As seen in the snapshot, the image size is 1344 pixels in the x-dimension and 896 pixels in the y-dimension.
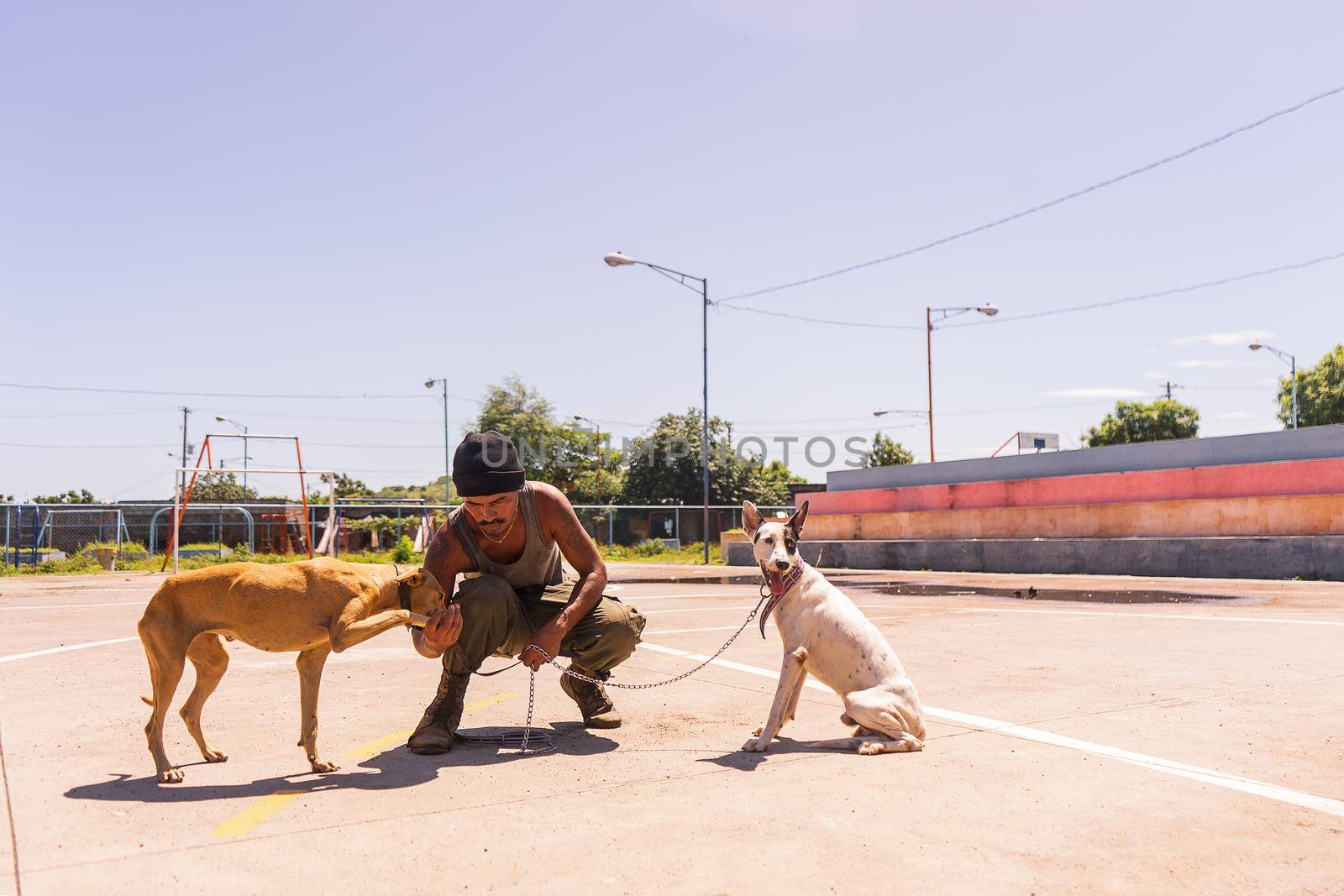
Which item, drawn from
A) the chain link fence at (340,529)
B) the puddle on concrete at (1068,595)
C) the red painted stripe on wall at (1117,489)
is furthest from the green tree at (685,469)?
the puddle on concrete at (1068,595)

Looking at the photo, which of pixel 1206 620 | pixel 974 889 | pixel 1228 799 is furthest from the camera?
pixel 1206 620

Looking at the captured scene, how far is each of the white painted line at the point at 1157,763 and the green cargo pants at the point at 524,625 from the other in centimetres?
196

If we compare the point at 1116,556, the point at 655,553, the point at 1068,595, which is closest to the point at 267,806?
the point at 1068,595

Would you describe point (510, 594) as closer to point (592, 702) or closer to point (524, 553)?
point (524, 553)

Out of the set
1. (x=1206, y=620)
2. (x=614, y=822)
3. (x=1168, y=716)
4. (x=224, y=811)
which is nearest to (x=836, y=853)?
(x=614, y=822)

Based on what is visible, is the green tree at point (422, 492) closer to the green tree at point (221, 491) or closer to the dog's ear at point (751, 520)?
the green tree at point (221, 491)

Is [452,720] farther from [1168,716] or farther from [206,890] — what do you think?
[1168,716]

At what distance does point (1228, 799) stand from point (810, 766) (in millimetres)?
1724

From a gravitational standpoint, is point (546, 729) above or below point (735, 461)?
below

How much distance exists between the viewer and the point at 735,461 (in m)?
50.0

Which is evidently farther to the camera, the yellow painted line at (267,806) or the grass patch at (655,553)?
the grass patch at (655,553)

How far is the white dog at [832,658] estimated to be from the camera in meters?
4.76

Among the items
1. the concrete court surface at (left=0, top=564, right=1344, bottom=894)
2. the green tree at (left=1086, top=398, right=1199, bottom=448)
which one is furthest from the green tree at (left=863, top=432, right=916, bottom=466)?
the concrete court surface at (left=0, top=564, right=1344, bottom=894)

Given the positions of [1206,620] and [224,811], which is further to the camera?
[1206,620]
